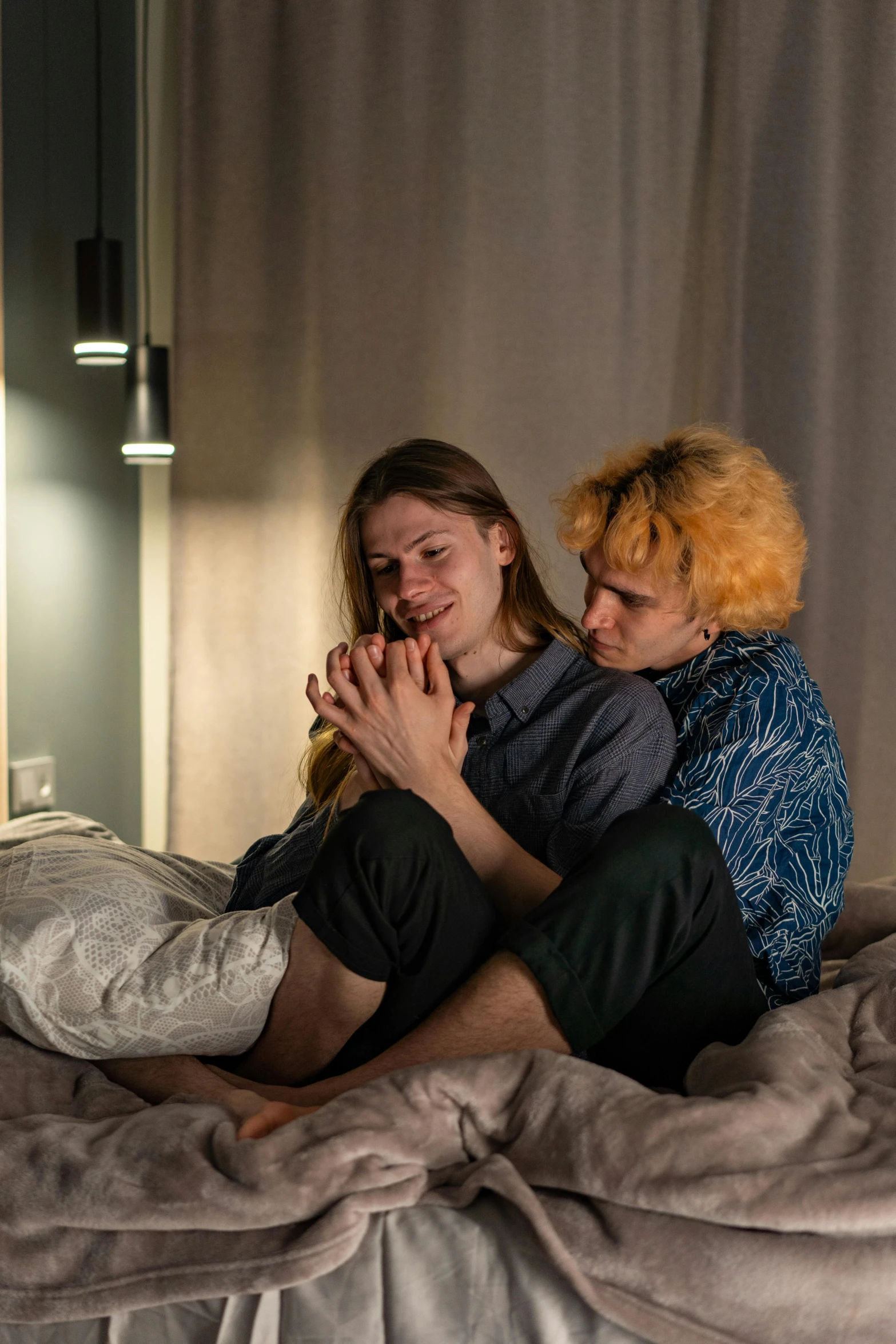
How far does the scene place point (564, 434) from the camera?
8.99 feet

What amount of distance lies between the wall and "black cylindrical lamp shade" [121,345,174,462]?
0.09 m

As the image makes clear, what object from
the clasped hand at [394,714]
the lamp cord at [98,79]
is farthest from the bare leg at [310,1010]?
the lamp cord at [98,79]

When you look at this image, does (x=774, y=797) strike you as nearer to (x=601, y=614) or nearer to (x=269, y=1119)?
(x=601, y=614)

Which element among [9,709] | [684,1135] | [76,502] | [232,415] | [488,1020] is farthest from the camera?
[232,415]

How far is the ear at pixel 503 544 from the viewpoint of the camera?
1.69m

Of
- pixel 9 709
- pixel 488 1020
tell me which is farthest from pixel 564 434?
pixel 488 1020

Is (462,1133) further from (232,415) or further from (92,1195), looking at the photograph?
(232,415)

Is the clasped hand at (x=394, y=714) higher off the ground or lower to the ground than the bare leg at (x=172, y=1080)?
higher

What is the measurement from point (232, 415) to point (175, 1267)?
7.42 ft

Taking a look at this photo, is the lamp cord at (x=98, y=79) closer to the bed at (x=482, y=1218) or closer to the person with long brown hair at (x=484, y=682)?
the person with long brown hair at (x=484, y=682)

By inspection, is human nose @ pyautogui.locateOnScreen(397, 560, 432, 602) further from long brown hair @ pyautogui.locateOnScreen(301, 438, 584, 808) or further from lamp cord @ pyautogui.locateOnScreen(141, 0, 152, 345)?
lamp cord @ pyautogui.locateOnScreen(141, 0, 152, 345)

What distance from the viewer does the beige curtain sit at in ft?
8.48

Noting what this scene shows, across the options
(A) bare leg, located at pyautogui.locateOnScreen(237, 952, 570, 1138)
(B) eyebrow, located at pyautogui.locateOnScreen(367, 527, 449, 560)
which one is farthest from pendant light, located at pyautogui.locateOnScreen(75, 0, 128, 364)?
(A) bare leg, located at pyautogui.locateOnScreen(237, 952, 570, 1138)

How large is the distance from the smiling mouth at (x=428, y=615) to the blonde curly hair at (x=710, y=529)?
0.22m
